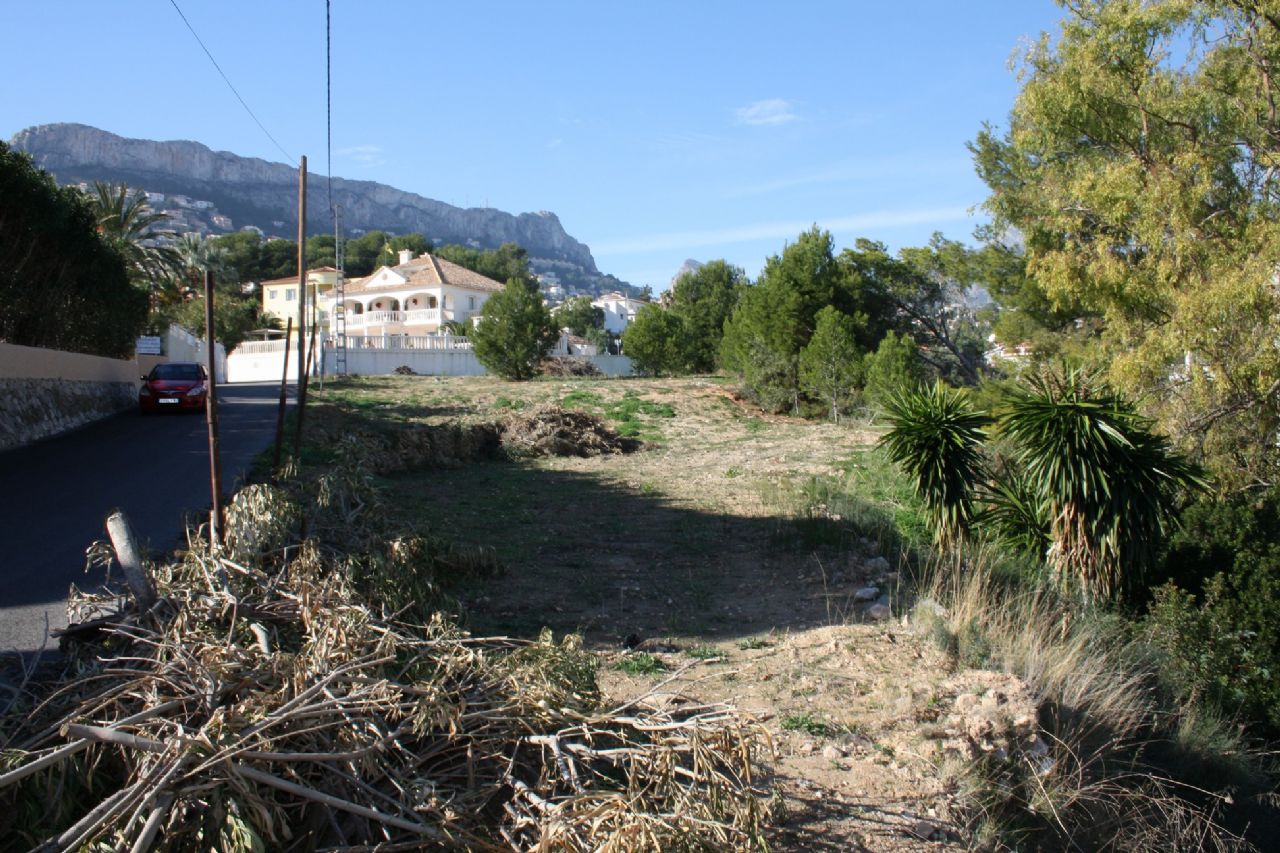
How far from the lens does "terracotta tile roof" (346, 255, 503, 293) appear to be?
246ft

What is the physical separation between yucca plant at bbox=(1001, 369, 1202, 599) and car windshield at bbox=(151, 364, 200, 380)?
77.0ft

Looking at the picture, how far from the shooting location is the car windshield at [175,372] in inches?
1083

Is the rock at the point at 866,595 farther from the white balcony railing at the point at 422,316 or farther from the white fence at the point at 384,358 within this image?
the white balcony railing at the point at 422,316

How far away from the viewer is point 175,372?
91.2ft

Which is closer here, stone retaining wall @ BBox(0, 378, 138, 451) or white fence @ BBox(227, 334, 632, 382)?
stone retaining wall @ BBox(0, 378, 138, 451)

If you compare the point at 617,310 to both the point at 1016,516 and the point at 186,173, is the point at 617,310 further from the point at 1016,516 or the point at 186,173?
the point at 1016,516

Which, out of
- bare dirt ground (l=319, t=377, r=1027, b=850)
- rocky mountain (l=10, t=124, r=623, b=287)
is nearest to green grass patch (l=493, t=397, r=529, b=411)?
bare dirt ground (l=319, t=377, r=1027, b=850)

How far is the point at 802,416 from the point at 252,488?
92.9ft

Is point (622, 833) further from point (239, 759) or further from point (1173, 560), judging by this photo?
point (1173, 560)

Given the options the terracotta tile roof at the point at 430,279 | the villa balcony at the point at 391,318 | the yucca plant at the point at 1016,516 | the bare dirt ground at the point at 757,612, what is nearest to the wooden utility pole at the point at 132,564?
the bare dirt ground at the point at 757,612

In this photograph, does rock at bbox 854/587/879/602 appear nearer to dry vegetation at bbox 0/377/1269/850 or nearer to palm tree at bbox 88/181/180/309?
dry vegetation at bbox 0/377/1269/850

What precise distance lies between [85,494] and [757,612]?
9.46 m

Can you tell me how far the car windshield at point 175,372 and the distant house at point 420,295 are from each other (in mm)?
40448

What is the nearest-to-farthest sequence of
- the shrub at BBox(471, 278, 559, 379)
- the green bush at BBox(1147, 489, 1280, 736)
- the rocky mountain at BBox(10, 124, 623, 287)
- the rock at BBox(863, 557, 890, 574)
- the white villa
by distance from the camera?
1. the green bush at BBox(1147, 489, 1280, 736)
2. the rock at BBox(863, 557, 890, 574)
3. the shrub at BBox(471, 278, 559, 379)
4. the white villa
5. the rocky mountain at BBox(10, 124, 623, 287)
